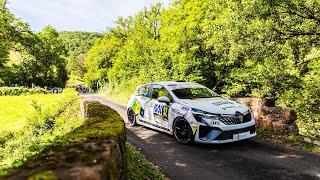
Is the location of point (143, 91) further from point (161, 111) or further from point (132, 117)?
point (161, 111)

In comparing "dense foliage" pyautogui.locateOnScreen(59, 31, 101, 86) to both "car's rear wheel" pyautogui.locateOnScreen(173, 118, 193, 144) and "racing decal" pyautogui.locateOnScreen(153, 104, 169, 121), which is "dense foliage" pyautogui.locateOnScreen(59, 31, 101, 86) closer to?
"racing decal" pyautogui.locateOnScreen(153, 104, 169, 121)

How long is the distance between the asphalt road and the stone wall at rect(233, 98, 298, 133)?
112cm

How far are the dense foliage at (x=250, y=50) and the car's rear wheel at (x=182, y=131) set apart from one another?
517 centimetres

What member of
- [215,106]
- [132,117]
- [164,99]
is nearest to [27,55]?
[132,117]

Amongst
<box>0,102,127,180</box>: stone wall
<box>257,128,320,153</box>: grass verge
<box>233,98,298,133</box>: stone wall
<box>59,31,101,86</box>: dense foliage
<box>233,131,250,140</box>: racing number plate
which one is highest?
<box>59,31,101,86</box>: dense foliage

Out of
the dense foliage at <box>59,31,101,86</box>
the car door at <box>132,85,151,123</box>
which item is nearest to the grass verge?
the car door at <box>132,85,151,123</box>

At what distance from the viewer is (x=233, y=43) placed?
46.2 ft

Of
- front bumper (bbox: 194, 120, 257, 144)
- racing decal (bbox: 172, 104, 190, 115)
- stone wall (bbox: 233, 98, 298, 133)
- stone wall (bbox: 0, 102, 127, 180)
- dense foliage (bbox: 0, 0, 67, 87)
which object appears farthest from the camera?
dense foliage (bbox: 0, 0, 67, 87)

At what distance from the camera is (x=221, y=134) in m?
9.20

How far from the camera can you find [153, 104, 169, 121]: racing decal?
10797 mm

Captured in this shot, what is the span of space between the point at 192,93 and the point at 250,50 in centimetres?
447

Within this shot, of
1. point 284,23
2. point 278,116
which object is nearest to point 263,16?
point 284,23

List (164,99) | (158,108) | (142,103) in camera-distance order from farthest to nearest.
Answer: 1. (142,103)
2. (158,108)
3. (164,99)

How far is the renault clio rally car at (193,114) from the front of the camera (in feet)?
30.5
